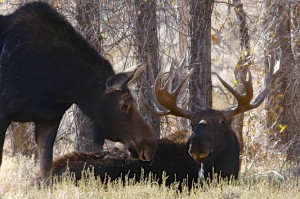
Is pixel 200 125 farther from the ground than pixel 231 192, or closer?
farther from the ground

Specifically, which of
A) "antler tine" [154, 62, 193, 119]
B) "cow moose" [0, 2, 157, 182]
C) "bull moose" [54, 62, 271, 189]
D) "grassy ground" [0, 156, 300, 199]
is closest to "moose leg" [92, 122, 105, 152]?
"cow moose" [0, 2, 157, 182]

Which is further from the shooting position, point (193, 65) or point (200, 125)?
point (193, 65)

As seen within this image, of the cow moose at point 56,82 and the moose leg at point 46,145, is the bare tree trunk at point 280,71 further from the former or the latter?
the moose leg at point 46,145

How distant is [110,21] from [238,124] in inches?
119

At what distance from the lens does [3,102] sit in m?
9.29

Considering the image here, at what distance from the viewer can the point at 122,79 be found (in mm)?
9156

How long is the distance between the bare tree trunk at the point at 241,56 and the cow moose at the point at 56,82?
11.6 ft

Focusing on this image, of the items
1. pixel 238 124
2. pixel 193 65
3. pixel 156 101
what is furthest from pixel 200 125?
pixel 238 124

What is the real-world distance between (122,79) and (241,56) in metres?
4.68

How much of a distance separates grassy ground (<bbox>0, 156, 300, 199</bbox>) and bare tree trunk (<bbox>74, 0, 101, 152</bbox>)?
4.38 ft

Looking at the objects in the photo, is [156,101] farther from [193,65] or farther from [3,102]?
[3,102]

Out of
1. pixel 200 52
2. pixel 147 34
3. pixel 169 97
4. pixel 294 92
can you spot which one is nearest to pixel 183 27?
pixel 200 52

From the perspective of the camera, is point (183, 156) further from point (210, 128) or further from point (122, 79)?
point (122, 79)

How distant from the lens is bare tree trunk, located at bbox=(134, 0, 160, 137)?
502 inches
